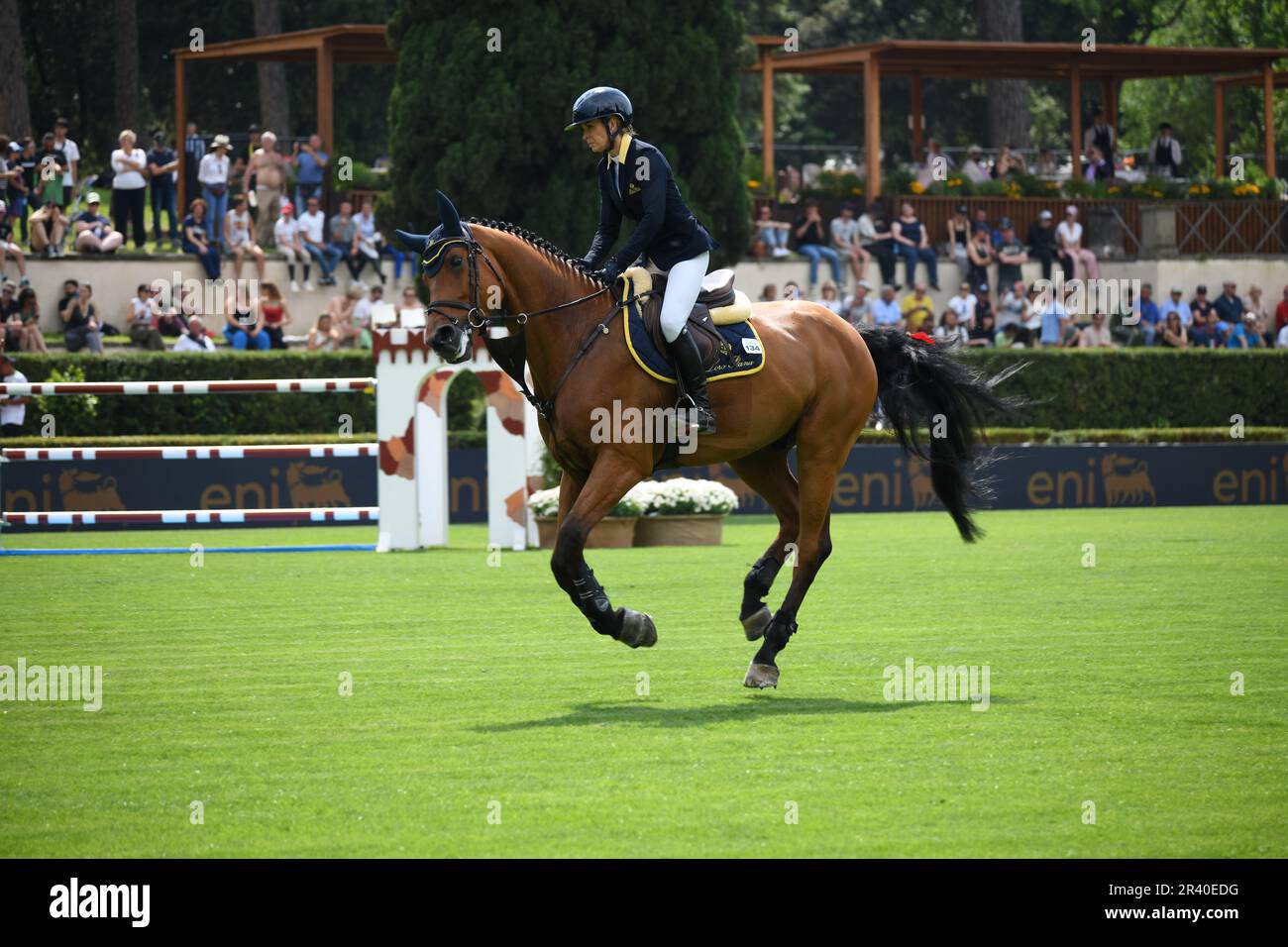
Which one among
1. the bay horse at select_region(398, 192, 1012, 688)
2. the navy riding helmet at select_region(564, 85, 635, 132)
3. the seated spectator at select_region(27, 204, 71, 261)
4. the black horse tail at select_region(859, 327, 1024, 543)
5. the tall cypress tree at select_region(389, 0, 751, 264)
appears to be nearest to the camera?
the bay horse at select_region(398, 192, 1012, 688)

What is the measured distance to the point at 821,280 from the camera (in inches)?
1255

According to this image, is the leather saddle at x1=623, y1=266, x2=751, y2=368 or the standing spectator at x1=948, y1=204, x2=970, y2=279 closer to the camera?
the leather saddle at x1=623, y1=266, x2=751, y2=368

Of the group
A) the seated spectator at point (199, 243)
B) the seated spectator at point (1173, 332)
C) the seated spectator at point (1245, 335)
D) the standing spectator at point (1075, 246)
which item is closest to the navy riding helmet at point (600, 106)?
the seated spectator at point (199, 243)

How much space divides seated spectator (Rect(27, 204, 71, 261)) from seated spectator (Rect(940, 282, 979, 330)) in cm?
1441

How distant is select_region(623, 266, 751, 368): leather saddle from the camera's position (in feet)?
31.6

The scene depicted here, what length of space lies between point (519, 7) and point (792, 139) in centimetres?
2994

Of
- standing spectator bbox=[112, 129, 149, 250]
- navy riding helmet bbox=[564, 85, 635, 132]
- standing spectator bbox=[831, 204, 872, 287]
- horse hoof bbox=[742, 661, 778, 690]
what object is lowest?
→ horse hoof bbox=[742, 661, 778, 690]

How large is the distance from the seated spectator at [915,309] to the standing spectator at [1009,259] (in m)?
2.90

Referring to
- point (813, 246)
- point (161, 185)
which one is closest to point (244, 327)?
point (161, 185)

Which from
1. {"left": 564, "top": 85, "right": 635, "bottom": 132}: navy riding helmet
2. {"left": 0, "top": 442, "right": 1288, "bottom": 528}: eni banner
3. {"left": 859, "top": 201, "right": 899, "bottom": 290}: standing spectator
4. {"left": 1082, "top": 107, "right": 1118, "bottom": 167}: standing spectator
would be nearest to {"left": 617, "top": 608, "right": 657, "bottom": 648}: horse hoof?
{"left": 564, "top": 85, "right": 635, "bottom": 132}: navy riding helmet

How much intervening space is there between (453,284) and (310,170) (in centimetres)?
2312

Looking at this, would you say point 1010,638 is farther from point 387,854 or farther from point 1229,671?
point 387,854

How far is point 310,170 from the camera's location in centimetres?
3131

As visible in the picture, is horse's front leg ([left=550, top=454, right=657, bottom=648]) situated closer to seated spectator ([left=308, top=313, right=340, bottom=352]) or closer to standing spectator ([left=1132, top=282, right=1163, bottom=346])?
seated spectator ([left=308, top=313, right=340, bottom=352])
